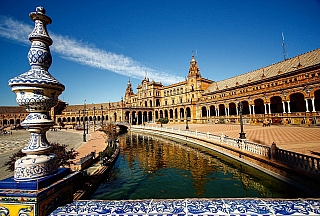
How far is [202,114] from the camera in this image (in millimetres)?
53531

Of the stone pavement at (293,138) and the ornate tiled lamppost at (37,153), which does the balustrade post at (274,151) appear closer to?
the stone pavement at (293,138)

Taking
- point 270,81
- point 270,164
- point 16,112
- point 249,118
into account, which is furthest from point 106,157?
point 16,112

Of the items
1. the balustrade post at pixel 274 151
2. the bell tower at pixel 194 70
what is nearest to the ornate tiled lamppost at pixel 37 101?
the balustrade post at pixel 274 151

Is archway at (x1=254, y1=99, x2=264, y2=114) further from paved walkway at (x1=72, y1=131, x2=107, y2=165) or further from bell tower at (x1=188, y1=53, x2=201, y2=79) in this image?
paved walkway at (x1=72, y1=131, x2=107, y2=165)

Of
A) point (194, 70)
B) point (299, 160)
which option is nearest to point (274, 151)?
point (299, 160)

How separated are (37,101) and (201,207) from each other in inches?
104

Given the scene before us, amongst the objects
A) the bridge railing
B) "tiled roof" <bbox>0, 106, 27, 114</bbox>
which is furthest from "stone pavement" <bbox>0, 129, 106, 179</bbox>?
"tiled roof" <bbox>0, 106, 27, 114</bbox>

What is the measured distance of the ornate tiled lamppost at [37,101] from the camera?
2.29 meters

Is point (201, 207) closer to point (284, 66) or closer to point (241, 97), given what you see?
point (241, 97)

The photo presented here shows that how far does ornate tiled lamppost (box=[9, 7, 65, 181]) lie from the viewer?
229cm

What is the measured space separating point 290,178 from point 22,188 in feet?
29.8

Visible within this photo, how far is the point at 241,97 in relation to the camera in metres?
38.2

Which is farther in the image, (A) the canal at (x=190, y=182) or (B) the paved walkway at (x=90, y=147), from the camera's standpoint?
(B) the paved walkway at (x=90, y=147)

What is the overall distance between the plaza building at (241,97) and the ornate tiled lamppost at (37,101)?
6804mm
